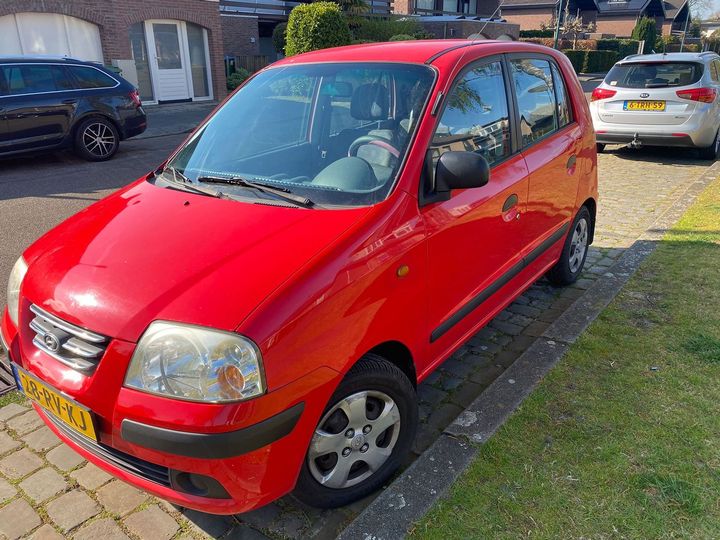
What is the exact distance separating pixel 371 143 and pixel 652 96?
8204mm

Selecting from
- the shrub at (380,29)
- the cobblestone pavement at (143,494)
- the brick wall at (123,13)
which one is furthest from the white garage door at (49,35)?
the cobblestone pavement at (143,494)

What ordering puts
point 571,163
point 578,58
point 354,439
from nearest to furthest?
point 354,439 → point 571,163 → point 578,58

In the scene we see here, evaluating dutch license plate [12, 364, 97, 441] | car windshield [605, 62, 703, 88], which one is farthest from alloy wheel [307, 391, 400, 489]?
car windshield [605, 62, 703, 88]

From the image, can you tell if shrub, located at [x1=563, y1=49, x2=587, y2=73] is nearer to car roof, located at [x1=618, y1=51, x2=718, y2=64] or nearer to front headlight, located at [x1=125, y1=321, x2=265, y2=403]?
car roof, located at [x1=618, y1=51, x2=718, y2=64]

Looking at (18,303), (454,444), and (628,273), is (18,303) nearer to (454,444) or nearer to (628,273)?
(454,444)

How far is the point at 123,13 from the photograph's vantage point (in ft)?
54.2

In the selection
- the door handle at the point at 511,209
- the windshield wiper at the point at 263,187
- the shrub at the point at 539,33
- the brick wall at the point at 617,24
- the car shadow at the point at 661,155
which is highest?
the brick wall at the point at 617,24

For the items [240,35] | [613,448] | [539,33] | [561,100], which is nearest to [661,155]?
[561,100]

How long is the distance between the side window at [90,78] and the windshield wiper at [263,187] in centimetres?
820

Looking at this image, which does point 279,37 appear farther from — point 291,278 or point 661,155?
point 291,278

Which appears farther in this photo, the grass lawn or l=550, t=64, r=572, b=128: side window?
l=550, t=64, r=572, b=128: side window

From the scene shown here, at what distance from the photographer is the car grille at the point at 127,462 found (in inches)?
82.3

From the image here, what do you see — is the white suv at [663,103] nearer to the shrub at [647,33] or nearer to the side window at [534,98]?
the side window at [534,98]

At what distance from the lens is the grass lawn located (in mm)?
2371
